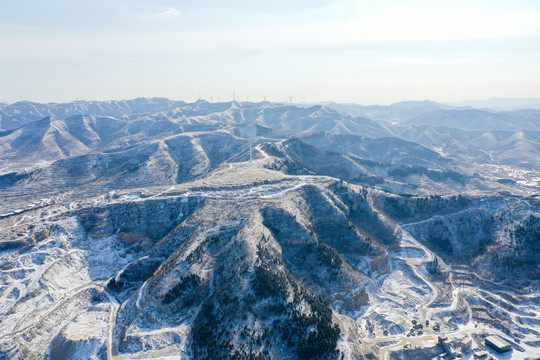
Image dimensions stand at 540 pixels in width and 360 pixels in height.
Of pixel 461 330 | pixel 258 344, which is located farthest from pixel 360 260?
pixel 258 344

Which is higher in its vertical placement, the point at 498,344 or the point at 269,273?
the point at 269,273

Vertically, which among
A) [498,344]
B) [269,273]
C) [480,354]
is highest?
[269,273]

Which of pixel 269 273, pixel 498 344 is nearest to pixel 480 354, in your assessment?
pixel 498 344

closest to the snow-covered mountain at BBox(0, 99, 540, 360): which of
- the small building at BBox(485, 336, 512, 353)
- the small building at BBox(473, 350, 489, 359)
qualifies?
the small building at BBox(485, 336, 512, 353)

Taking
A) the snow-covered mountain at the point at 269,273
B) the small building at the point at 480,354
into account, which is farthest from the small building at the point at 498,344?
the small building at the point at 480,354

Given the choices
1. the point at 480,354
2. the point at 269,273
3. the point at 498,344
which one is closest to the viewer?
the point at 480,354

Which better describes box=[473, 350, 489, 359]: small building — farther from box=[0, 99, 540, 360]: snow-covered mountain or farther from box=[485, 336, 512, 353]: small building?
box=[485, 336, 512, 353]: small building

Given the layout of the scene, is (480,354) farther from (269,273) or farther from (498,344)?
(269,273)

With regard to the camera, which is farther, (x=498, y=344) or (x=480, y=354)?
(x=498, y=344)

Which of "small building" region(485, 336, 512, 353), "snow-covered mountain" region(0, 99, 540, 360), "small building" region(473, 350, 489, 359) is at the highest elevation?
"snow-covered mountain" region(0, 99, 540, 360)
